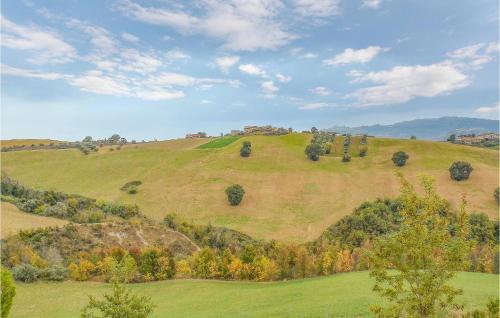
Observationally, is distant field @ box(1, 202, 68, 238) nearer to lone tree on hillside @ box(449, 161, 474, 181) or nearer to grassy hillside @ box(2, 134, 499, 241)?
grassy hillside @ box(2, 134, 499, 241)

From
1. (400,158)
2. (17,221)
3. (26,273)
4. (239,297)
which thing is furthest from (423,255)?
(400,158)

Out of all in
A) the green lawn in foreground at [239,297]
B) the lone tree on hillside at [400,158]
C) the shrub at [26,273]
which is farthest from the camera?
the lone tree on hillside at [400,158]

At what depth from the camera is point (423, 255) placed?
12.8 m

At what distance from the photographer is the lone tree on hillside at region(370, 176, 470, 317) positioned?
12.7 meters

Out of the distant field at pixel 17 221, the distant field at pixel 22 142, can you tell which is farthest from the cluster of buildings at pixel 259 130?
the distant field at pixel 17 221

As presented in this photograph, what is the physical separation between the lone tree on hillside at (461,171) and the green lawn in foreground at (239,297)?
59.6m

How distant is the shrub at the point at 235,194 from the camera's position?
285ft

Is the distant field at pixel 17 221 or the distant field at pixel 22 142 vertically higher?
the distant field at pixel 22 142

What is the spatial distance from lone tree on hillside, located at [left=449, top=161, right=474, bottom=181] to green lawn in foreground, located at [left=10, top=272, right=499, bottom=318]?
59.6 m

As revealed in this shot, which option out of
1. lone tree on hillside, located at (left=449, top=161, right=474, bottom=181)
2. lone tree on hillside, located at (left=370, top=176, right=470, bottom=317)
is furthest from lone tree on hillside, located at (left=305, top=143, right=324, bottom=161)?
lone tree on hillside, located at (left=370, top=176, right=470, bottom=317)

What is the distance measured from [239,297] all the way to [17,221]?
4202 cm

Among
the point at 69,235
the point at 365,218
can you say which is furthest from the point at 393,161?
the point at 69,235

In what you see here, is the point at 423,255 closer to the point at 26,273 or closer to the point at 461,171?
the point at 26,273

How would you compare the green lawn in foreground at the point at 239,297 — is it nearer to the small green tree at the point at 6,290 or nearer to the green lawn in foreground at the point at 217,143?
the small green tree at the point at 6,290
